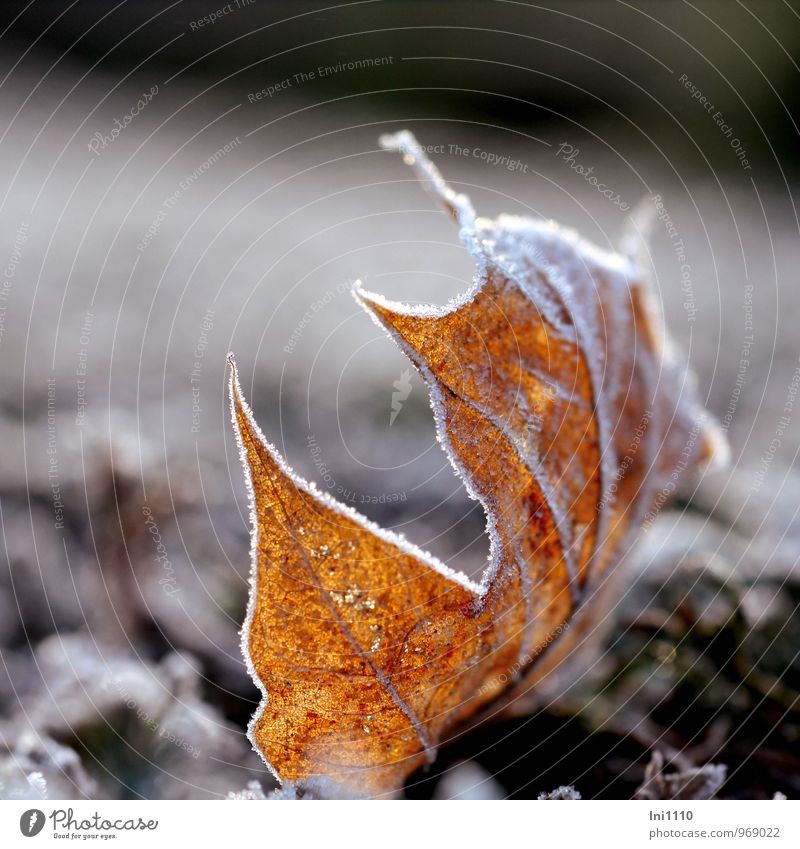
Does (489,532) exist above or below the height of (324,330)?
below

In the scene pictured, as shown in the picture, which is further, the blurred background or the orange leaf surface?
the blurred background

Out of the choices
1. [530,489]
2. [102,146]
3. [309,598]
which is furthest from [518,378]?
[102,146]

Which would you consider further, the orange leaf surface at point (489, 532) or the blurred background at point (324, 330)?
the blurred background at point (324, 330)

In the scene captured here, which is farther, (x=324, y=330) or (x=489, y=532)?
(x=324, y=330)

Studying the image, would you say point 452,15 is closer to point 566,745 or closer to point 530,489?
point 530,489
